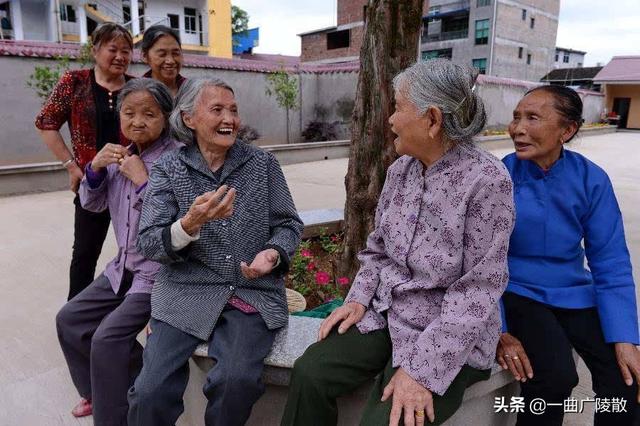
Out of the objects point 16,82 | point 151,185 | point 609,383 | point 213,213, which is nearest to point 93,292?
point 151,185

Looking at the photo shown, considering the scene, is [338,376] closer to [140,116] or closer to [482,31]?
[140,116]

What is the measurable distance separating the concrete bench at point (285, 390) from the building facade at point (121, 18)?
18633 mm

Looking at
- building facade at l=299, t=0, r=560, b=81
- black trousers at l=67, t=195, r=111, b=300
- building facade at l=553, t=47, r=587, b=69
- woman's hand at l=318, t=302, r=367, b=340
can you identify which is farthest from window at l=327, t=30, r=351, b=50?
woman's hand at l=318, t=302, r=367, b=340

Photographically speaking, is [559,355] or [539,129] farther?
[539,129]

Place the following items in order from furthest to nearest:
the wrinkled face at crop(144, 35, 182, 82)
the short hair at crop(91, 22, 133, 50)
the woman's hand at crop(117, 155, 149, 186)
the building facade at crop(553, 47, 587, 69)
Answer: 1. the building facade at crop(553, 47, 587, 69)
2. the wrinkled face at crop(144, 35, 182, 82)
3. the short hair at crop(91, 22, 133, 50)
4. the woman's hand at crop(117, 155, 149, 186)

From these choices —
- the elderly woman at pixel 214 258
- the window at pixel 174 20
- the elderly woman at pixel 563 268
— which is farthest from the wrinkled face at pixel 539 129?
the window at pixel 174 20

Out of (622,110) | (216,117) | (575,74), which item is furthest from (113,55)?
(575,74)

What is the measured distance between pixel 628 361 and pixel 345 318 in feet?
3.09

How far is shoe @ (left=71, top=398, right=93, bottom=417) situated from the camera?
2242 mm

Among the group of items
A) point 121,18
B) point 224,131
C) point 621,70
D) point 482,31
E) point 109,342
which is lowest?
point 109,342

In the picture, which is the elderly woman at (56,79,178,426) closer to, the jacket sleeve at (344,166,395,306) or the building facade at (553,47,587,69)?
the jacket sleeve at (344,166,395,306)

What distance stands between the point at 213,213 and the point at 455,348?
2.69ft

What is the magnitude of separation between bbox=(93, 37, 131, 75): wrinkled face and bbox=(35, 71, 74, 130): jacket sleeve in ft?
0.63

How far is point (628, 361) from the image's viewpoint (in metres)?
1.62
